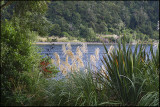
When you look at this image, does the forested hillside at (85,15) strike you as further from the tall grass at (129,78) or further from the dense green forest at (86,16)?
the tall grass at (129,78)

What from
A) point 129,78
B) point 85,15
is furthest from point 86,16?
point 129,78

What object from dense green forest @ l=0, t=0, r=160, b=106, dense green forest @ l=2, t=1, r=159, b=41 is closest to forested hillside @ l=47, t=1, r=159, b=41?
dense green forest @ l=2, t=1, r=159, b=41

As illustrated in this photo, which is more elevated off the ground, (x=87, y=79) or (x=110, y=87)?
(x=87, y=79)

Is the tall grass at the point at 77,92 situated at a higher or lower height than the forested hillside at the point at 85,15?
lower

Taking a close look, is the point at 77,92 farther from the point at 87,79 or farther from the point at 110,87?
the point at 110,87

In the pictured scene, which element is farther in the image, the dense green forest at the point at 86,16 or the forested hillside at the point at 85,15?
the forested hillside at the point at 85,15

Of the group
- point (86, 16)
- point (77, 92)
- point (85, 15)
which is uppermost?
point (85, 15)

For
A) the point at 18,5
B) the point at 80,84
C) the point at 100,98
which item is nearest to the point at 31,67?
the point at 80,84

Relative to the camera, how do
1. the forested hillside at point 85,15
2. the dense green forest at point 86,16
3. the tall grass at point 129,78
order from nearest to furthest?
1. the tall grass at point 129,78
2. the dense green forest at point 86,16
3. the forested hillside at point 85,15

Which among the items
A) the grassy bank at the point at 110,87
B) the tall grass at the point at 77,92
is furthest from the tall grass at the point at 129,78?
the tall grass at the point at 77,92

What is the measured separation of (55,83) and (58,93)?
18cm

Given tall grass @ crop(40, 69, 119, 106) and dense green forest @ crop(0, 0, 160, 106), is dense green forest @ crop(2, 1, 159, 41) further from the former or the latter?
tall grass @ crop(40, 69, 119, 106)

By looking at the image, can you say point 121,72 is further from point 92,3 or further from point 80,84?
point 92,3

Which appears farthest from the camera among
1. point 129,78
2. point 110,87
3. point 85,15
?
point 85,15
